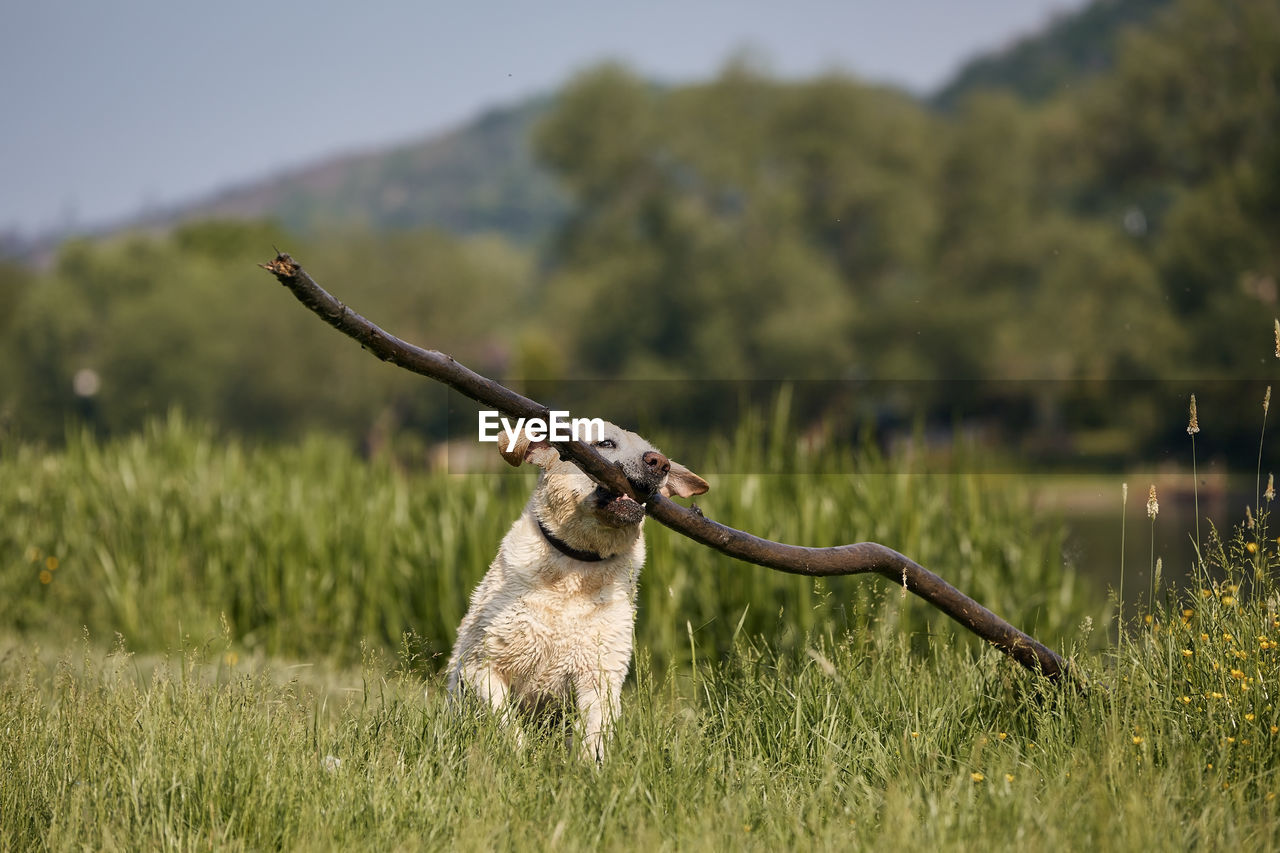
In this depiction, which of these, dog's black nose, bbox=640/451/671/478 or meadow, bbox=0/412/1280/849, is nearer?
meadow, bbox=0/412/1280/849

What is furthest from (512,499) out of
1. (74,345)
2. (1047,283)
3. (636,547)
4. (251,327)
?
(74,345)

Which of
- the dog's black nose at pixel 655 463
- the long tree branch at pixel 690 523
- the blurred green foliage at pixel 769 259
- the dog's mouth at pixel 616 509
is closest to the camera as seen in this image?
the long tree branch at pixel 690 523

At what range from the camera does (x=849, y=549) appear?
4684 millimetres

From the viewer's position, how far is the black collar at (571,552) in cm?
477

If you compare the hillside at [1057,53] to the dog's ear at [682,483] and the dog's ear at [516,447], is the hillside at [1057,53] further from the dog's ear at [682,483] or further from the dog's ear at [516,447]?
the dog's ear at [516,447]

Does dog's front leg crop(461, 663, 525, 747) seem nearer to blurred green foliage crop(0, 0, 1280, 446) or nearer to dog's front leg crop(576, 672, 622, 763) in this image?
dog's front leg crop(576, 672, 622, 763)

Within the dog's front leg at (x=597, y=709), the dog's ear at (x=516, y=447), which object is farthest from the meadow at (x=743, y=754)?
the dog's ear at (x=516, y=447)

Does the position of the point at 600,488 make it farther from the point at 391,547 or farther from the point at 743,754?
the point at 391,547

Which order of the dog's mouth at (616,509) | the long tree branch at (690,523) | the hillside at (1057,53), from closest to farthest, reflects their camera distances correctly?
the long tree branch at (690,523) → the dog's mouth at (616,509) → the hillside at (1057,53)

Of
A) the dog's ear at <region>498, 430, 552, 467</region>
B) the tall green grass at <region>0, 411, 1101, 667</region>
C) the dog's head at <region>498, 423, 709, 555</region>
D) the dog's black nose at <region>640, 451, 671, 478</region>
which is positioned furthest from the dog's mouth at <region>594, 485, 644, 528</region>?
the tall green grass at <region>0, 411, 1101, 667</region>

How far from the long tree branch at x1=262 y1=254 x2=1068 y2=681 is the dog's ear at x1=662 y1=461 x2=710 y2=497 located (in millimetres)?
333

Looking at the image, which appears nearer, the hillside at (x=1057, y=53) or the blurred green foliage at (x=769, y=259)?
the blurred green foliage at (x=769, y=259)

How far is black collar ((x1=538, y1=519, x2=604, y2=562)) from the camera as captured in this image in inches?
188

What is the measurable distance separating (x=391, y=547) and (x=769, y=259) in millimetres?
46696
